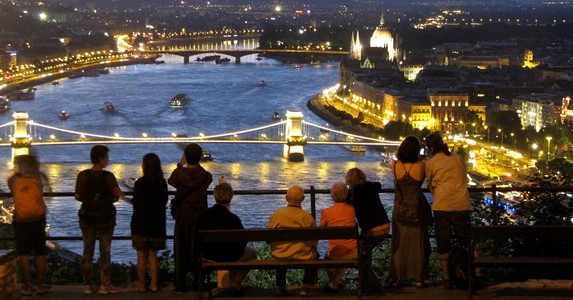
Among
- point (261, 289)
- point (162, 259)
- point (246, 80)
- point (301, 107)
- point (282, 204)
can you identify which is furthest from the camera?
point (246, 80)

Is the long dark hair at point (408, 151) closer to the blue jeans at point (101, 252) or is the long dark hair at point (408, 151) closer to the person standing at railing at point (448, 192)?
the person standing at railing at point (448, 192)

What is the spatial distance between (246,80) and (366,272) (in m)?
19.8

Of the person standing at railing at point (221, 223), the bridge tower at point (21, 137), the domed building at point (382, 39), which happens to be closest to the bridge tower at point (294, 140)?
the bridge tower at point (21, 137)

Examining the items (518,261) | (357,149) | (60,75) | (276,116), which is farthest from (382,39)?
(518,261)

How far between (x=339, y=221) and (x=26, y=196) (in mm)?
537

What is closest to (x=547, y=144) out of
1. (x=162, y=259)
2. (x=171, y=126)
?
(x=171, y=126)

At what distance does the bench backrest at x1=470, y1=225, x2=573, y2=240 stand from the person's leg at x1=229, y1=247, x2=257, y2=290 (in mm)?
368

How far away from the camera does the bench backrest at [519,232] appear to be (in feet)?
6.44

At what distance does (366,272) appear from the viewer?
2.09 metres

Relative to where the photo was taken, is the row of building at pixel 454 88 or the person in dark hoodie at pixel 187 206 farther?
the row of building at pixel 454 88

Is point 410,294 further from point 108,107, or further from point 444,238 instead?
point 108,107

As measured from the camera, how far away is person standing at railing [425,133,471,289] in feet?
6.87

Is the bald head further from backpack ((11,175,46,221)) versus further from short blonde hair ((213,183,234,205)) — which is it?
backpack ((11,175,46,221))

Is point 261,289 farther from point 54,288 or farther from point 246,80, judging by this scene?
point 246,80
